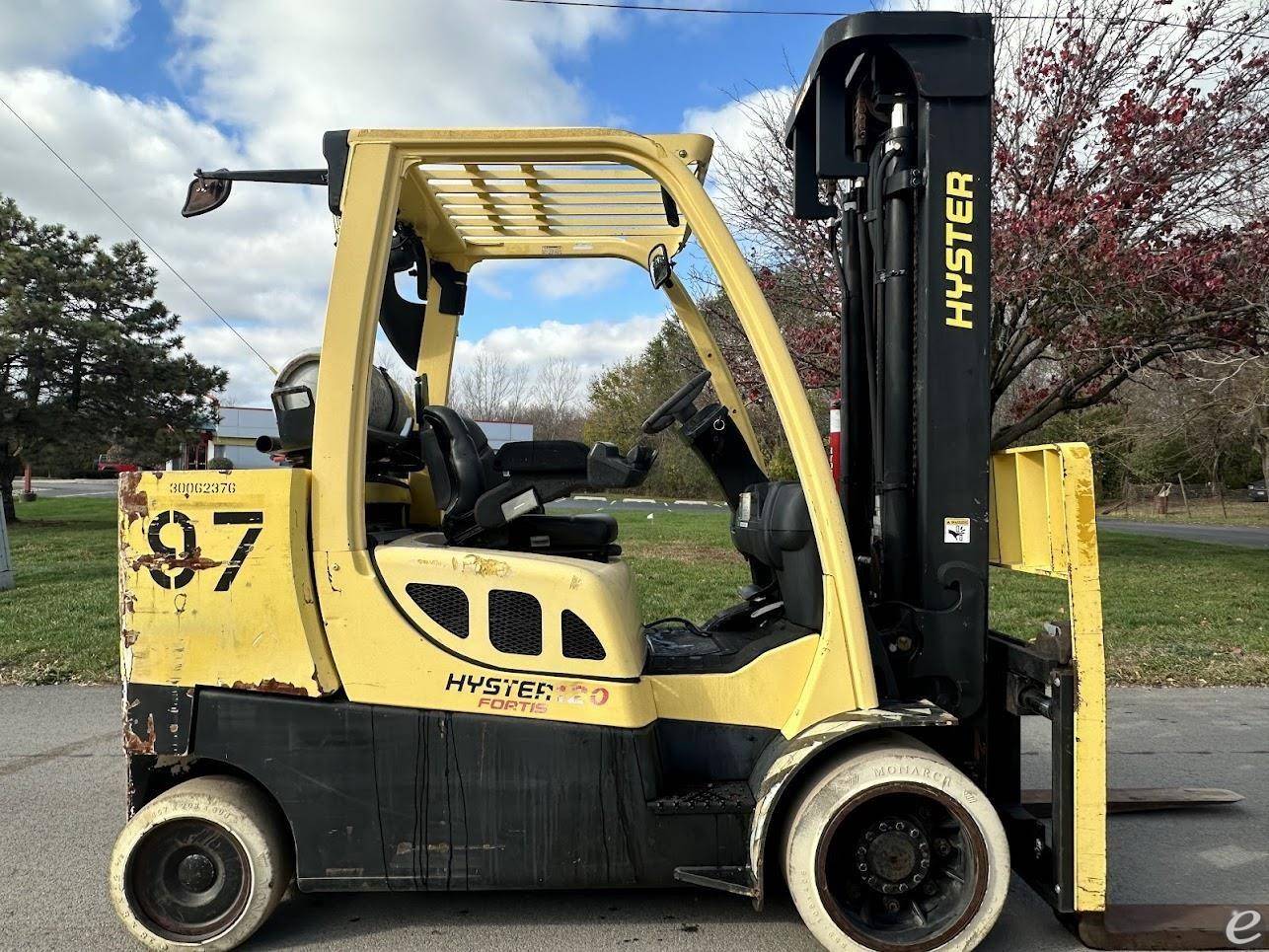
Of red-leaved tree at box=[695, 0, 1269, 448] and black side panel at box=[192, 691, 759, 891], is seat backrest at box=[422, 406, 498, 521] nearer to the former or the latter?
black side panel at box=[192, 691, 759, 891]

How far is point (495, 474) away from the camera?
3578mm

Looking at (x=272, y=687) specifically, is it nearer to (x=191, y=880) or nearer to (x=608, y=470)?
(x=191, y=880)

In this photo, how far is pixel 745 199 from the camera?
13562 mm

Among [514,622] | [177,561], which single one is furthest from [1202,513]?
[177,561]

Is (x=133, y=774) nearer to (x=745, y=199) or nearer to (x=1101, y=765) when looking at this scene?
(x=1101, y=765)

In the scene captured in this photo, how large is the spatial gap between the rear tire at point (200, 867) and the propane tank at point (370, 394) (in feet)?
4.57

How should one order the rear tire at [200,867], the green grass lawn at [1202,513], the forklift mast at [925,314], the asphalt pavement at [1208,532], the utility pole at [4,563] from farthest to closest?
the green grass lawn at [1202,513], the asphalt pavement at [1208,532], the utility pole at [4,563], the forklift mast at [925,314], the rear tire at [200,867]

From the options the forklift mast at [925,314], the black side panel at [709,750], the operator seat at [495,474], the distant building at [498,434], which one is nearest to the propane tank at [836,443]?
the forklift mast at [925,314]

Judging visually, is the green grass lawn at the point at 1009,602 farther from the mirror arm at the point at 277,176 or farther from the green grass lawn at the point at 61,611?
the mirror arm at the point at 277,176

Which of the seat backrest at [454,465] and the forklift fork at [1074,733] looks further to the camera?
the seat backrest at [454,465]

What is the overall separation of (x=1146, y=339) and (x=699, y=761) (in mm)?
11328

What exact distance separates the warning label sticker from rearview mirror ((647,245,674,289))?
164 cm

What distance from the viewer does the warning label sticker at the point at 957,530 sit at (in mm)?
3480

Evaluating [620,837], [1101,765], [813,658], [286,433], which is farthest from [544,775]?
[1101,765]
